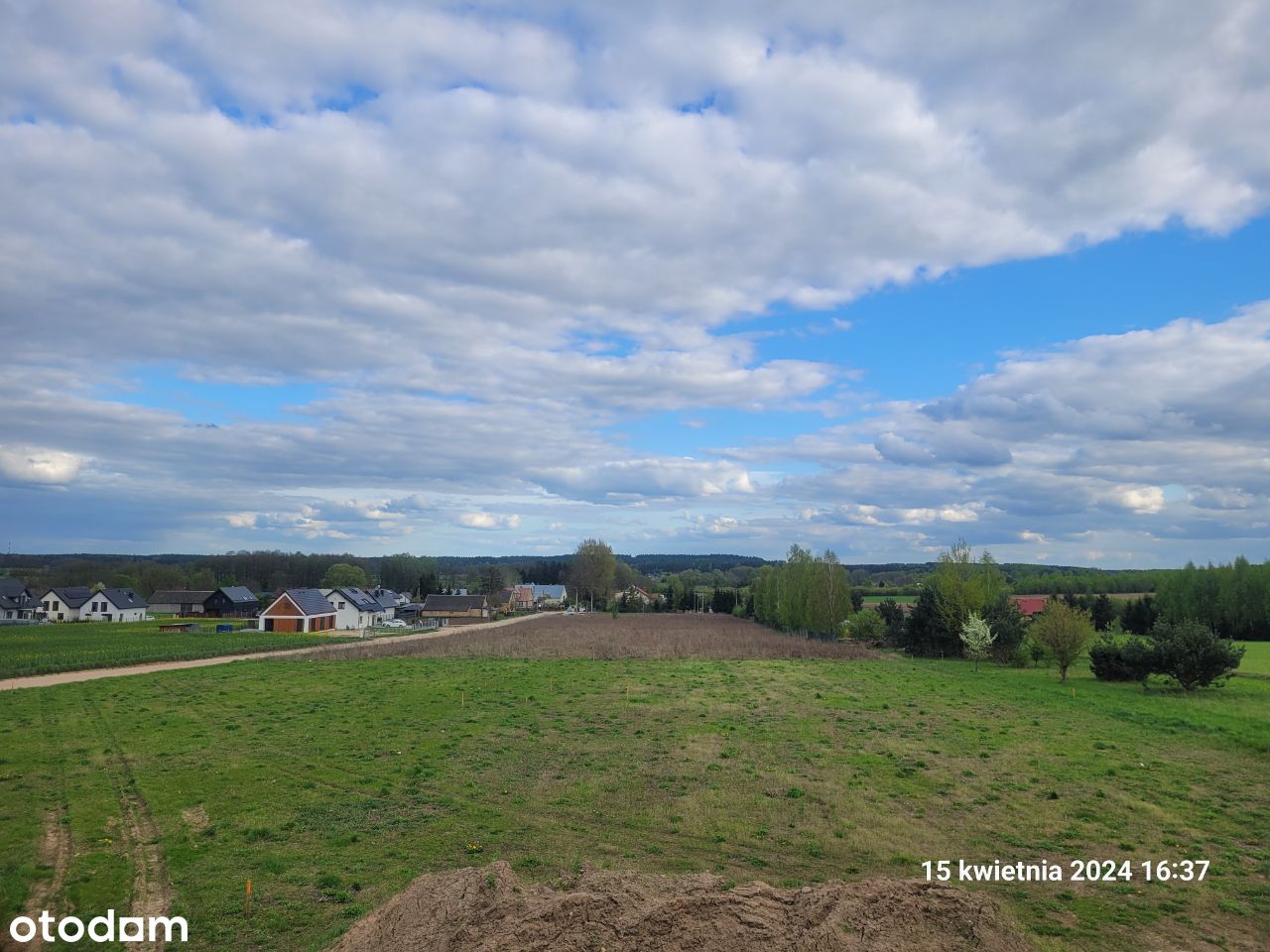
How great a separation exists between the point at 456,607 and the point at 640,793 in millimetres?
92589

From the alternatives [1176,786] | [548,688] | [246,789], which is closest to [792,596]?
[548,688]

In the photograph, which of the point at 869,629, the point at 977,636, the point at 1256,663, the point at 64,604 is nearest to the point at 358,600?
the point at 64,604

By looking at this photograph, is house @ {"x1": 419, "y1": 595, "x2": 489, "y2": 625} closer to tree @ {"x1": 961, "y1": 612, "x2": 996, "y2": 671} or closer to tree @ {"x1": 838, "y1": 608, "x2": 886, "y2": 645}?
tree @ {"x1": 838, "y1": 608, "x2": 886, "y2": 645}

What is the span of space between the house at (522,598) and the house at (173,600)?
45318 mm

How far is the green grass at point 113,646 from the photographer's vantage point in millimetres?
36594

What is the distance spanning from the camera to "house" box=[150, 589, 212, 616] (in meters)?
98.4

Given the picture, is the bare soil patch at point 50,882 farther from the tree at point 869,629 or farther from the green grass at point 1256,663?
the tree at point 869,629

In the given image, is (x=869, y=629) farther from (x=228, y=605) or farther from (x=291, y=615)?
(x=228, y=605)

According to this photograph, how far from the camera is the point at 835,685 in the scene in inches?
1176

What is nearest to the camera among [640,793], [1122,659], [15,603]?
[640,793]

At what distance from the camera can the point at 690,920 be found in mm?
6980

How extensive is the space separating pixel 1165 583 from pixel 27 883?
87399 millimetres

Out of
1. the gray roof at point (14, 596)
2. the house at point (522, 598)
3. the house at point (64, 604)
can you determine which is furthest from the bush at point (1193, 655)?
the gray roof at point (14, 596)

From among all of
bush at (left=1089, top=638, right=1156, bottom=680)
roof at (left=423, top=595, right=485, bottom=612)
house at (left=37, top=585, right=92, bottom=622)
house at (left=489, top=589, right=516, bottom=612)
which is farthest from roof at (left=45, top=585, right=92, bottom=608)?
bush at (left=1089, top=638, right=1156, bottom=680)
